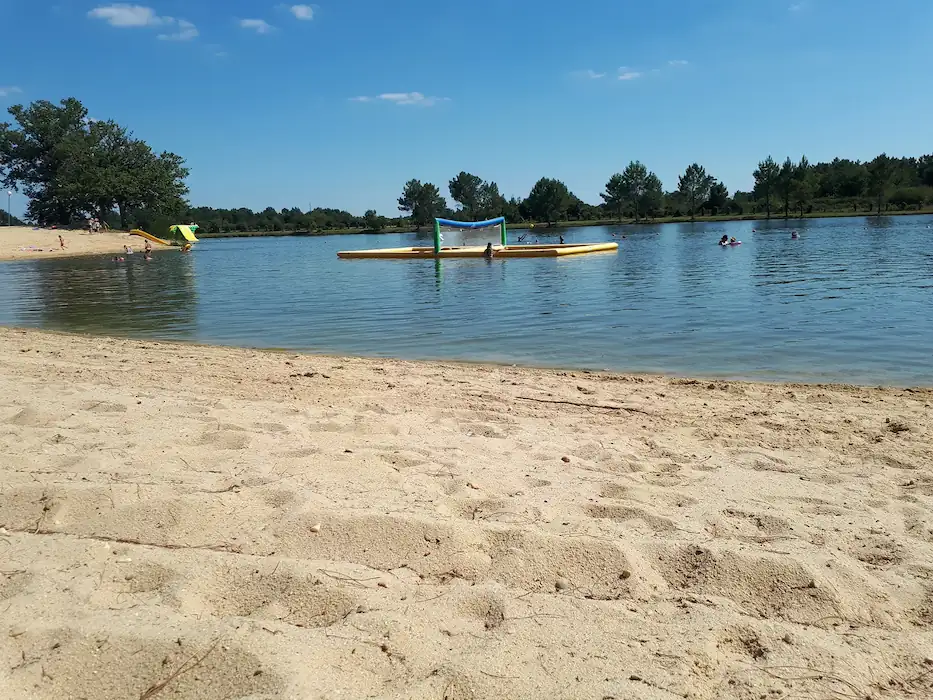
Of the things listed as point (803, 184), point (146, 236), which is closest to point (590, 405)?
point (146, 236)

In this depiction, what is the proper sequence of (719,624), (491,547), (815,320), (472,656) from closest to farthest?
(472,656)
(719,624)
(491,547)
(815,320)

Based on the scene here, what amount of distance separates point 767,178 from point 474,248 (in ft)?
258

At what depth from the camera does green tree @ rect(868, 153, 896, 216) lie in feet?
300

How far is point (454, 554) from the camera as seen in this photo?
296 cm

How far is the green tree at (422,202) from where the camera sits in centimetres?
13550

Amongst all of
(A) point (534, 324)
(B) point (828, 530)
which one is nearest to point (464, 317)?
(A) point (534, 324)

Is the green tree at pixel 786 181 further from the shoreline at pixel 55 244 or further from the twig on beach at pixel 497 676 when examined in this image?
the twig on beach at pixel 497 676

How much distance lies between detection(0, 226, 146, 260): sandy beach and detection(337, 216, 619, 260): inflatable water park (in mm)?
24981

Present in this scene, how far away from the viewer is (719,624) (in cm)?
247

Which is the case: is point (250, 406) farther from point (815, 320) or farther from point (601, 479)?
point (815, 320)

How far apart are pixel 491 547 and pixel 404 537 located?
404 millimetres

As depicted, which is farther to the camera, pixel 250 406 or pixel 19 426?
pixel 250 406

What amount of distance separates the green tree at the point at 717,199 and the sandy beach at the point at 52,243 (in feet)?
301

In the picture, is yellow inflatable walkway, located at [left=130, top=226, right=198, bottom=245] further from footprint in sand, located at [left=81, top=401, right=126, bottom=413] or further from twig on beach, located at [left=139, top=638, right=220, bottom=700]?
twig on beach, located at [left=139, top=638, right=220, bottom=700]
